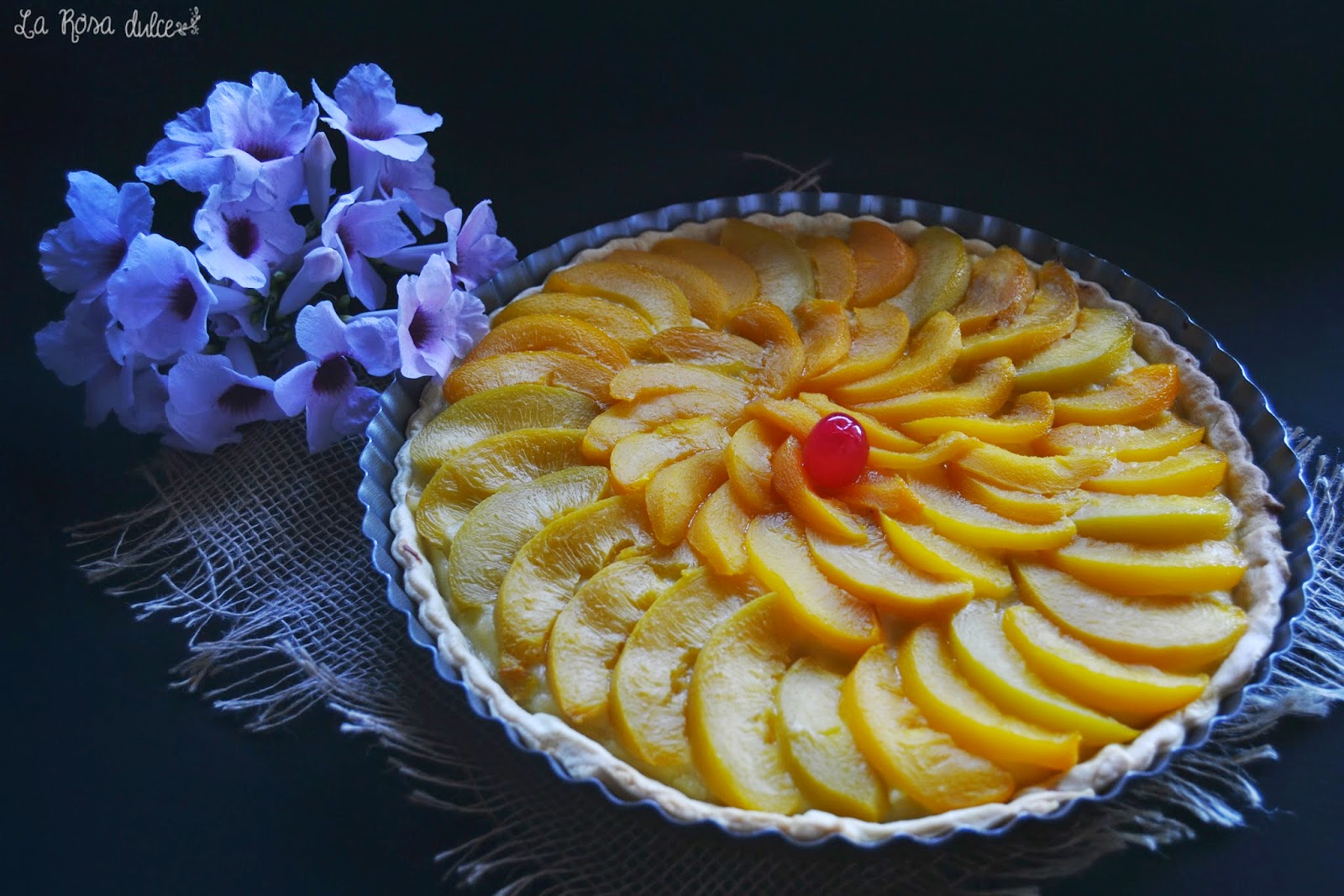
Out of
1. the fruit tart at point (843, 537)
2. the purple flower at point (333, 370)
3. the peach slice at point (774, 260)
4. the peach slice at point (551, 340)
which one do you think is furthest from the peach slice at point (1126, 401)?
the purple flower at point (333, 370)

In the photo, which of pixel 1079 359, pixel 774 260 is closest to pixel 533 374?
pixel 774 260

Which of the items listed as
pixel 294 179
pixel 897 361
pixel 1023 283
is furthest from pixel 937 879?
pixel 294 179

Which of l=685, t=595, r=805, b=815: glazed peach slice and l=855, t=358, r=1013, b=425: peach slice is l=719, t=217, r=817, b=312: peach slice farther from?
l=685, t=595, r=805, b=815: glazed peach slice

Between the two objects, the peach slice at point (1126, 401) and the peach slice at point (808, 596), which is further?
the peach slice at point (1126, 401)

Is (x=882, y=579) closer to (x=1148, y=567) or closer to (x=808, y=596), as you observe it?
(x=808, y=596)

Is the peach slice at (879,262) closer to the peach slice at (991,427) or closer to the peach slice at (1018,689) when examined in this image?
the peach slice at (991,427)

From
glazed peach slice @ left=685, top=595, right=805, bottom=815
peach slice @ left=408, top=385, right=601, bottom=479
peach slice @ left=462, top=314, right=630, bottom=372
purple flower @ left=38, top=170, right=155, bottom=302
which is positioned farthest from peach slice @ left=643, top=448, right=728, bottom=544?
purple flower @ left=38, top=170, right=155, bottom=302
